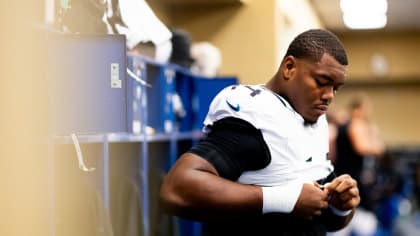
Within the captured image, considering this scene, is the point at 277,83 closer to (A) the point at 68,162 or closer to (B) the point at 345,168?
(A) the point at 68,162

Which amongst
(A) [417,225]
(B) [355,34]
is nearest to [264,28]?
(A) [417,225]

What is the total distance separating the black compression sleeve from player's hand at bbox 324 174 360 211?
0.22m

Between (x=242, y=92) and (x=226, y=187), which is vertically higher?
(x=242, y=92)

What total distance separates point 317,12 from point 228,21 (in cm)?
328

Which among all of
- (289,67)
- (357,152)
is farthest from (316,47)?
(357,152)

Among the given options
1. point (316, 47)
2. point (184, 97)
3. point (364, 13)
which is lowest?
point (184, 97)

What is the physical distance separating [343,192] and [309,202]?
18 centimetres

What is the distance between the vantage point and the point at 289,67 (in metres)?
2.05

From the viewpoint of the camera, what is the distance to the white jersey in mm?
2006

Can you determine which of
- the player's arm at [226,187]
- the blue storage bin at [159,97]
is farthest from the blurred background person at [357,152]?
the player's arm at [226,187]

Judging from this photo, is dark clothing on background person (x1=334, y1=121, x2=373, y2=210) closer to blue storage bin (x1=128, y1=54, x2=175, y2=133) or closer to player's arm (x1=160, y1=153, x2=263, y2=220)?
blue storage bin (x1=128, y1=54, x2=175, y2=133)

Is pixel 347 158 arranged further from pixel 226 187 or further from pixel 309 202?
pixel 226 187

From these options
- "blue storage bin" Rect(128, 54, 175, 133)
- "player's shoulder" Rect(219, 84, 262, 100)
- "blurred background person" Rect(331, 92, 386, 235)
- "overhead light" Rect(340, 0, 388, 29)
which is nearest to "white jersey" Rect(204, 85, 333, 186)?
"player's shoulder" Rect(219, 84, 262, 100)

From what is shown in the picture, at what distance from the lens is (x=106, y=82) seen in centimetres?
220
